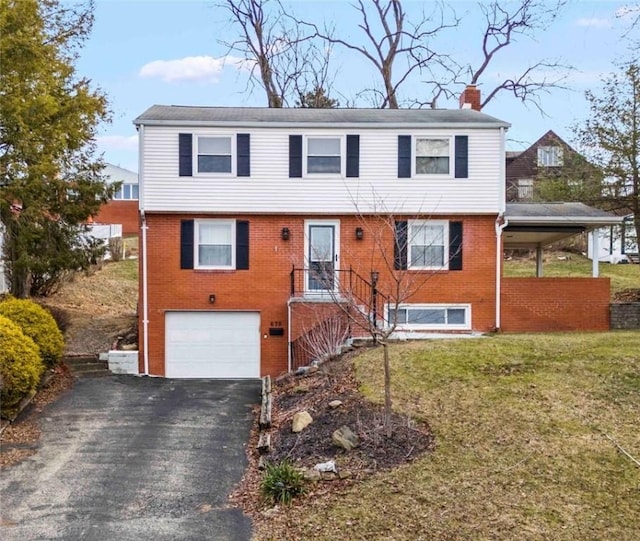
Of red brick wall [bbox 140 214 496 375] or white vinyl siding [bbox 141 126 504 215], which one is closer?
white vinyl siding [bbox 141 126 504 215]

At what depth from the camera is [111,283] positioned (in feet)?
82.1

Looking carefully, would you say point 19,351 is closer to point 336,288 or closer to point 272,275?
point 272,275

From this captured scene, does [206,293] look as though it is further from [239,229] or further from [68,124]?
[68,124]

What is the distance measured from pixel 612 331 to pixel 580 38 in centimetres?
720

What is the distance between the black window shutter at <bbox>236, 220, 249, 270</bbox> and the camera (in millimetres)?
16797

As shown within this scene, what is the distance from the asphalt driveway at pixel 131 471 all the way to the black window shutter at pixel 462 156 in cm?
789

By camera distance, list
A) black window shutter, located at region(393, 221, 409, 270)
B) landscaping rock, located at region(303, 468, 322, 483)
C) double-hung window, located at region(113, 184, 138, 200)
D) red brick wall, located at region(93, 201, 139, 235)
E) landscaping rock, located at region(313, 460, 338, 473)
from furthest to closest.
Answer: double-hung window, located at region(113, 184, 138, 200) → red brick wall, located at region(93, 201, 139, 235) → black window shutter, located at region(393, 221, 409, 270) → landscaping rock, located at region(313, 460, 338, 473) → landscaping rock, located at region(303, 468, 322, 483)

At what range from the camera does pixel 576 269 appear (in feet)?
89.2

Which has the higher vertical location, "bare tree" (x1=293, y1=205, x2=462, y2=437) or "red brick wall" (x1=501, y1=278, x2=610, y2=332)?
"bare tree" (x1=293, y1=205, x2=462, y2=437)

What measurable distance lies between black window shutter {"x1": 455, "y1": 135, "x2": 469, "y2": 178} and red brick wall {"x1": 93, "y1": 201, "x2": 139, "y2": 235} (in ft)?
102

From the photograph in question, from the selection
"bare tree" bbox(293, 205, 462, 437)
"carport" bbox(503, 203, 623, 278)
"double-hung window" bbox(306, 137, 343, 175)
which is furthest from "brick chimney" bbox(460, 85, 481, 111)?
"double-hung window" bbox(306, 137, 343, 175)

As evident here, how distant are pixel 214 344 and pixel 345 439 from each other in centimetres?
910

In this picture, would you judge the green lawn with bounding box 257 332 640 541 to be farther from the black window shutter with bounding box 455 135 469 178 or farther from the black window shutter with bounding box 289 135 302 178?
the black window shutter with bounding box 289 135 302 178

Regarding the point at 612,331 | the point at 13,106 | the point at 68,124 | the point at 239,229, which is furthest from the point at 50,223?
the point at 612,331
